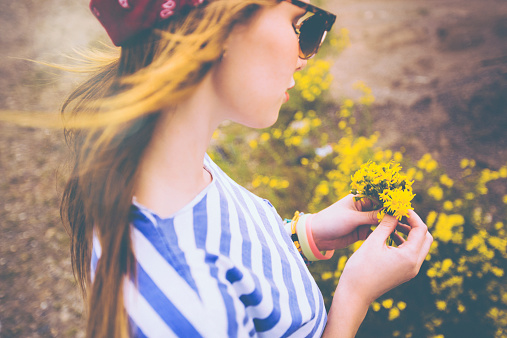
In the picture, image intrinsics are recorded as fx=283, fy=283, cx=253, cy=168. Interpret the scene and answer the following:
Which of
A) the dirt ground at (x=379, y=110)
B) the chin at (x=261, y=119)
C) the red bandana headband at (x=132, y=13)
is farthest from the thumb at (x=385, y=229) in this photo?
the dirt ground at (x=379, y=110)

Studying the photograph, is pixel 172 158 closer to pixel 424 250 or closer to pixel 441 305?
pixel 424 250

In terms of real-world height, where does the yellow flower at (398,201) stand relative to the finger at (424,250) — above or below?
above

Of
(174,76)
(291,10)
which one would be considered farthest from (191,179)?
(291,10)

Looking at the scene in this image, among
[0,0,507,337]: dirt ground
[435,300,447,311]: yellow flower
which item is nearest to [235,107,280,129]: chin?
[0,0,507,337]: dirt ground

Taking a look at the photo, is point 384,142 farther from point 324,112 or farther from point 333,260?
point 333,260

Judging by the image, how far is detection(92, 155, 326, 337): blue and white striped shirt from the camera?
2.19 ft

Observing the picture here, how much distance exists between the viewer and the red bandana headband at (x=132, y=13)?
0.64 metres

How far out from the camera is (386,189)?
99 centimetres

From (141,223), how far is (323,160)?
2.19 m

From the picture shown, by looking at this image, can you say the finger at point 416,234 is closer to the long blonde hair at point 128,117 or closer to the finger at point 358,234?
the finger at point 358,234

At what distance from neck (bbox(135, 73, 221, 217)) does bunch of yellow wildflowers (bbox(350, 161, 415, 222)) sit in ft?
2.05

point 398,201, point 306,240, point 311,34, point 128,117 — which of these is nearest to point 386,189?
point 398,201

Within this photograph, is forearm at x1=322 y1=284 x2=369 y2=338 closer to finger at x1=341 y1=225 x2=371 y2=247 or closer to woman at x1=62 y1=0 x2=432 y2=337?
woman at x1=62 y1=0 x2=432 y2=337

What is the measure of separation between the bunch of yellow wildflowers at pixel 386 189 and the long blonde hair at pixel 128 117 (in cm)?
68
